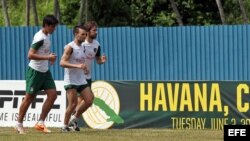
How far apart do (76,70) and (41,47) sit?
888 millimetres

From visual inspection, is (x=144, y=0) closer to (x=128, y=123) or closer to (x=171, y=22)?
(x=171, y=22)

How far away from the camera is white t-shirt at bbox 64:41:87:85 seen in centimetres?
1162

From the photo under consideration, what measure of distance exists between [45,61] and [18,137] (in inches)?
53.5

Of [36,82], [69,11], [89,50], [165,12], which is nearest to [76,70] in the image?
[89,50]

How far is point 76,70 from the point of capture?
1177cm

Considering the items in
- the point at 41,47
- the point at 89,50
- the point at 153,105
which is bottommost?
the point at 153,105

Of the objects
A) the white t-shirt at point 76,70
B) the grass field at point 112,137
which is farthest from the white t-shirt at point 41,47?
the grass field at point 112,137

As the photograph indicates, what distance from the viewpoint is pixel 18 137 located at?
412 inches

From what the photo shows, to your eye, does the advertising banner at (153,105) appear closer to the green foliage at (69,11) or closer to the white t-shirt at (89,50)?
the white t-shirt at (89,50)

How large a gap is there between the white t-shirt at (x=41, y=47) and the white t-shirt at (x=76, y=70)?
0.52 meters

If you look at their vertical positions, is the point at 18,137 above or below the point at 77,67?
below

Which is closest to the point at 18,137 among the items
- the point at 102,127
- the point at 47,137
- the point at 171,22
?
the point at 47,137

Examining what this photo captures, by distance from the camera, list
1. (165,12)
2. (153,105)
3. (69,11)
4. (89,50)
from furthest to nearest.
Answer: (69,11), (165,12), (153,105), (89,50)

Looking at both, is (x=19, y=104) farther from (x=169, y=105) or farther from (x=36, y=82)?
(x=36, y=82)
